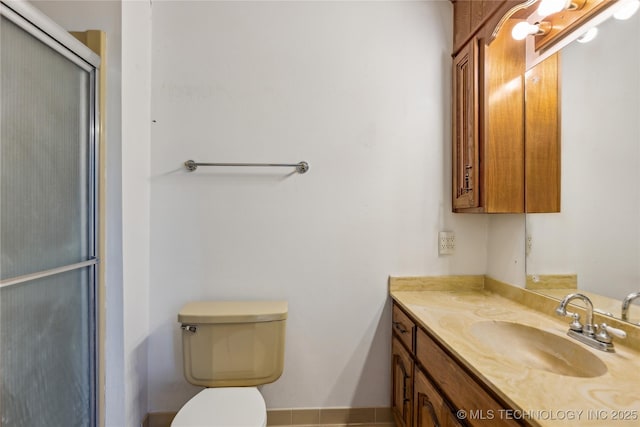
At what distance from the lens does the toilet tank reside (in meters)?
1.36

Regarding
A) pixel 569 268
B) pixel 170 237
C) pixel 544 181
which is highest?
pixel 544 181

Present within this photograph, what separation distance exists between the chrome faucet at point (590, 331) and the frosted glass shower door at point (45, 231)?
1.77m

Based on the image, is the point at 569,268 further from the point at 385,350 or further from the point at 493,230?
the point at 385,350

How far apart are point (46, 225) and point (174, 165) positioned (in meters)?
0.63

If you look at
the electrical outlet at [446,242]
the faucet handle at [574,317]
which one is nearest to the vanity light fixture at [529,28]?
the electrical outlet at [446,242]

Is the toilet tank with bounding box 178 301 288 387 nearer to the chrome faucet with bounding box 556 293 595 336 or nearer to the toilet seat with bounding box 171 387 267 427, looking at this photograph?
the toilet seat with bounding box 171 387 267 427

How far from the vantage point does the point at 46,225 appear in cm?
102

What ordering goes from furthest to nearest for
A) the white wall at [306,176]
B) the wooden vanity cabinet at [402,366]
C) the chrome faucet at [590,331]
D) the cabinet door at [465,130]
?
the white wall at [306,176] → the cabinet door at [465,130] → the wooden vanity cabinet at [402,366] → the chrome faucet at [590,331]

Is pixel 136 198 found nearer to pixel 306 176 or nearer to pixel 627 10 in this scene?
pixel 306 176

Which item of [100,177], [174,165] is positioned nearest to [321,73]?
[174,165]

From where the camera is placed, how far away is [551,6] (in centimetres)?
111

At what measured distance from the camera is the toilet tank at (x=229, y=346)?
4.46ft

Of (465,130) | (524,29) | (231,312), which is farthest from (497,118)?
(231,312)

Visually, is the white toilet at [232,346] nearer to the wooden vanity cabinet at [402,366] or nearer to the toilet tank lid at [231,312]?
the toilet tank lid at [231,312]
